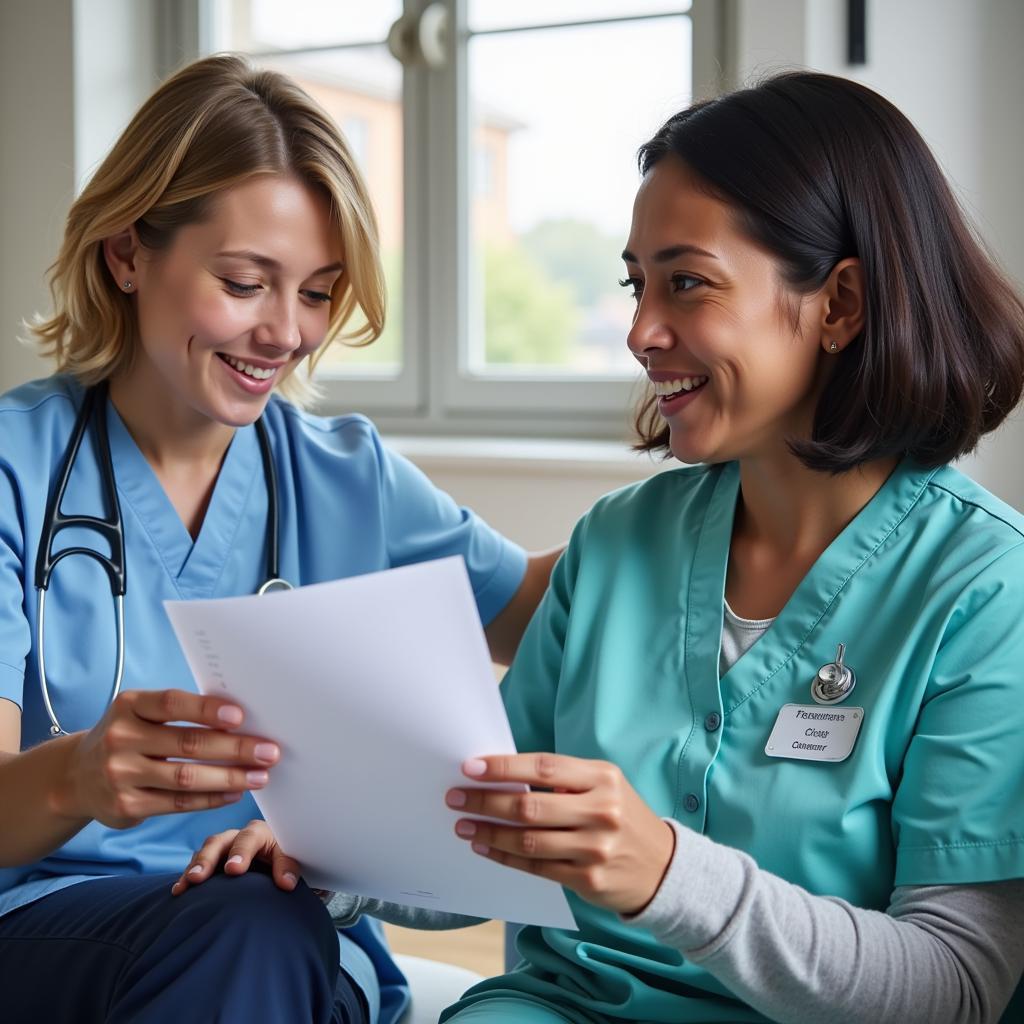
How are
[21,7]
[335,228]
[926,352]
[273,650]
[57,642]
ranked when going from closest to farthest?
[273,650] → [926,352] → [57,642] → [335,228] → [21,7]

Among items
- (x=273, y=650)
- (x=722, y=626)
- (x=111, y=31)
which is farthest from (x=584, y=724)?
(x=111, y=31)

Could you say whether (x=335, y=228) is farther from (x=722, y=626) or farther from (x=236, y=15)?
(x=236, y=15)

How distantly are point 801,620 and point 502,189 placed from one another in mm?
1826

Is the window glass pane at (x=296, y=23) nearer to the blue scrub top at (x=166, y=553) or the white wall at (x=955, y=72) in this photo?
the white wall at (x=955, y=72)

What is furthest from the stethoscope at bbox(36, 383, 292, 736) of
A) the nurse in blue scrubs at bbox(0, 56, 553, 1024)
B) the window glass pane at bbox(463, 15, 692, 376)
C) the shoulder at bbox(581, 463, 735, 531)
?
the window glass pane at bbox(463, 15, 692, 376)

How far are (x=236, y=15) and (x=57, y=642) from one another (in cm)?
209

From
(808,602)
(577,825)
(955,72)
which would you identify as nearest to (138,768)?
(577,825)

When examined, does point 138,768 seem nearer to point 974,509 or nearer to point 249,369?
point 249,369

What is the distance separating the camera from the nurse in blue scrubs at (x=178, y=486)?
1.19m

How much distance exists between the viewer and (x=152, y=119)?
1.48 m

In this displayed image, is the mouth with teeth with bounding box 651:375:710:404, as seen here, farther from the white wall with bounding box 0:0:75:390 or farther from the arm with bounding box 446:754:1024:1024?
the white wall with bounding box 0:0:75:390

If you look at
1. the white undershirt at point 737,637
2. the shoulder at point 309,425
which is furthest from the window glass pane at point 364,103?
the white undershirt at point 737,637

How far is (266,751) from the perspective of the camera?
0.97m

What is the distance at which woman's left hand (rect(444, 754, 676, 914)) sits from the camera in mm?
876
